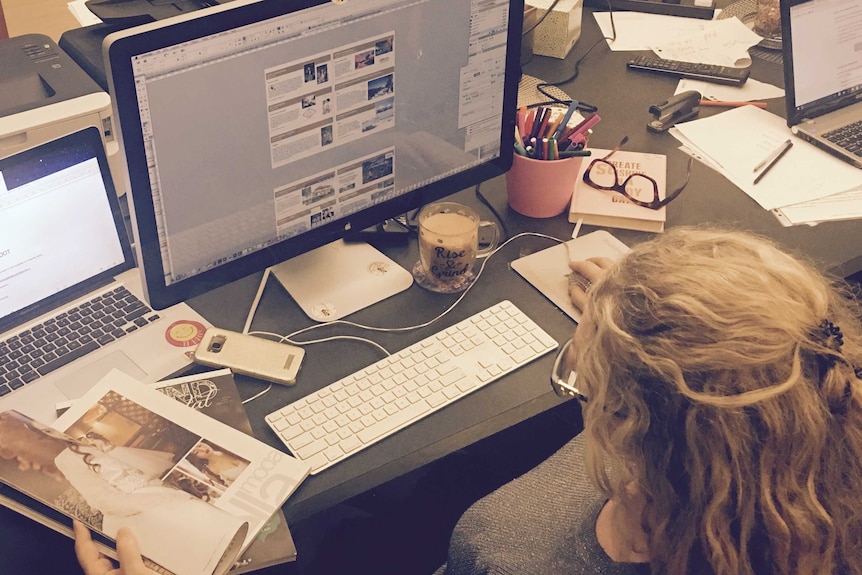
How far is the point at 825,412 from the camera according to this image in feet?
2.23

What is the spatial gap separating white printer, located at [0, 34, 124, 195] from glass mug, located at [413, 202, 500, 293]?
0.47 meters

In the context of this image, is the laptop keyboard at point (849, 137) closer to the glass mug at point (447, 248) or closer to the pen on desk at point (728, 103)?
the pen on desk at point (728, 103)

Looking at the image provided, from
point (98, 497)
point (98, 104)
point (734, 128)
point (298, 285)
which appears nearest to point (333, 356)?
point (298, 285)

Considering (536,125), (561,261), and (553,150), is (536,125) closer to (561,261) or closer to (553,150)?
(553,150)

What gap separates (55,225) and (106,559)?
44 cm

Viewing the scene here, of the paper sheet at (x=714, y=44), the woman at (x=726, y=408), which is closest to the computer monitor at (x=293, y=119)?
the woman at (x=726, y=408)

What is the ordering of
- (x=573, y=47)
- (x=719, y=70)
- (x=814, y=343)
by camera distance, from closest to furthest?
(x=814, y=343), (x=719, y=70), (x=573, y=47)

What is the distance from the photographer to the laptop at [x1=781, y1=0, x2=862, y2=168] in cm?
150

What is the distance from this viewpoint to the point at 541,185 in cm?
131

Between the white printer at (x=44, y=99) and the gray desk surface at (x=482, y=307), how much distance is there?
0.37 m

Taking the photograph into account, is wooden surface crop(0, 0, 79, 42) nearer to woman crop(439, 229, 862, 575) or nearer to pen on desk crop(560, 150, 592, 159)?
pen on desk crop(560, 150, 592, 159)

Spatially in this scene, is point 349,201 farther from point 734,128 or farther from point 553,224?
point 734,128

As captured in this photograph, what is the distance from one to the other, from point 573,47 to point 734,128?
45 cm

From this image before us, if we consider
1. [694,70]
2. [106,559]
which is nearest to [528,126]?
[694,70]
